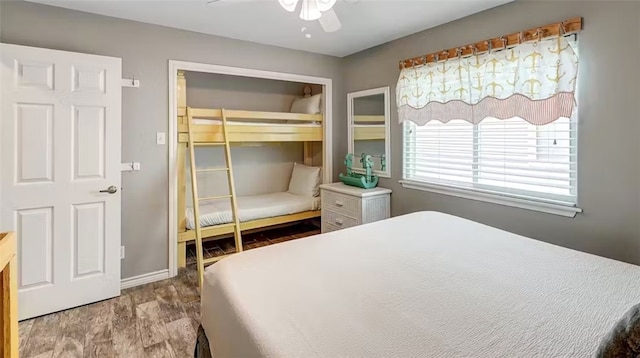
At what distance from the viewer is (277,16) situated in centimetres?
273

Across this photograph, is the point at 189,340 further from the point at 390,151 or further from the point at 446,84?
the point at 446,84

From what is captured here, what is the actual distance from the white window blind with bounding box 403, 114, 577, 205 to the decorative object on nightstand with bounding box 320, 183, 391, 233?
1.27 ft

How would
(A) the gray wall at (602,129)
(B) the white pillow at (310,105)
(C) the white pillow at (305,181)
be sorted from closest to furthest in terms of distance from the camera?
1. (A) the gray wall at (602,129)
2. (B) the white pillow at (310,105)
3. (C) the white pillow at (305,181)

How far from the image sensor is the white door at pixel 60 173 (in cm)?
225

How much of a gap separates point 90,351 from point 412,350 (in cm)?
204

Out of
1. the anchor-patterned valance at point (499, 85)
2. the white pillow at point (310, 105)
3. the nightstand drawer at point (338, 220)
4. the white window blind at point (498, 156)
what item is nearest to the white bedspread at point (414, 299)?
the white window blind at point (498, 156)

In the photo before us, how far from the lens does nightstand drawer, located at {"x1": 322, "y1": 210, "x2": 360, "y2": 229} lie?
3.40 meters

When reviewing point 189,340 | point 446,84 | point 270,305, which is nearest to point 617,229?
point 446,84

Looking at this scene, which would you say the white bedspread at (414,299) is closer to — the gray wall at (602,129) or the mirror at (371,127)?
the gray wall at (602,129)

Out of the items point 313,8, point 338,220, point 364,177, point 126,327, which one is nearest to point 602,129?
point 313,8

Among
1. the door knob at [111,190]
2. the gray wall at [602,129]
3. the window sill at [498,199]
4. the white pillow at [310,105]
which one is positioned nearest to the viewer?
the gray wall at [602,129]

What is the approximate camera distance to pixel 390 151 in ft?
11.5

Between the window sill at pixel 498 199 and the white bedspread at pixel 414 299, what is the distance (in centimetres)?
67

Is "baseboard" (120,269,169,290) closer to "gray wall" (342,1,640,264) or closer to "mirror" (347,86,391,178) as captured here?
"mirror" (347,86,391,178)
